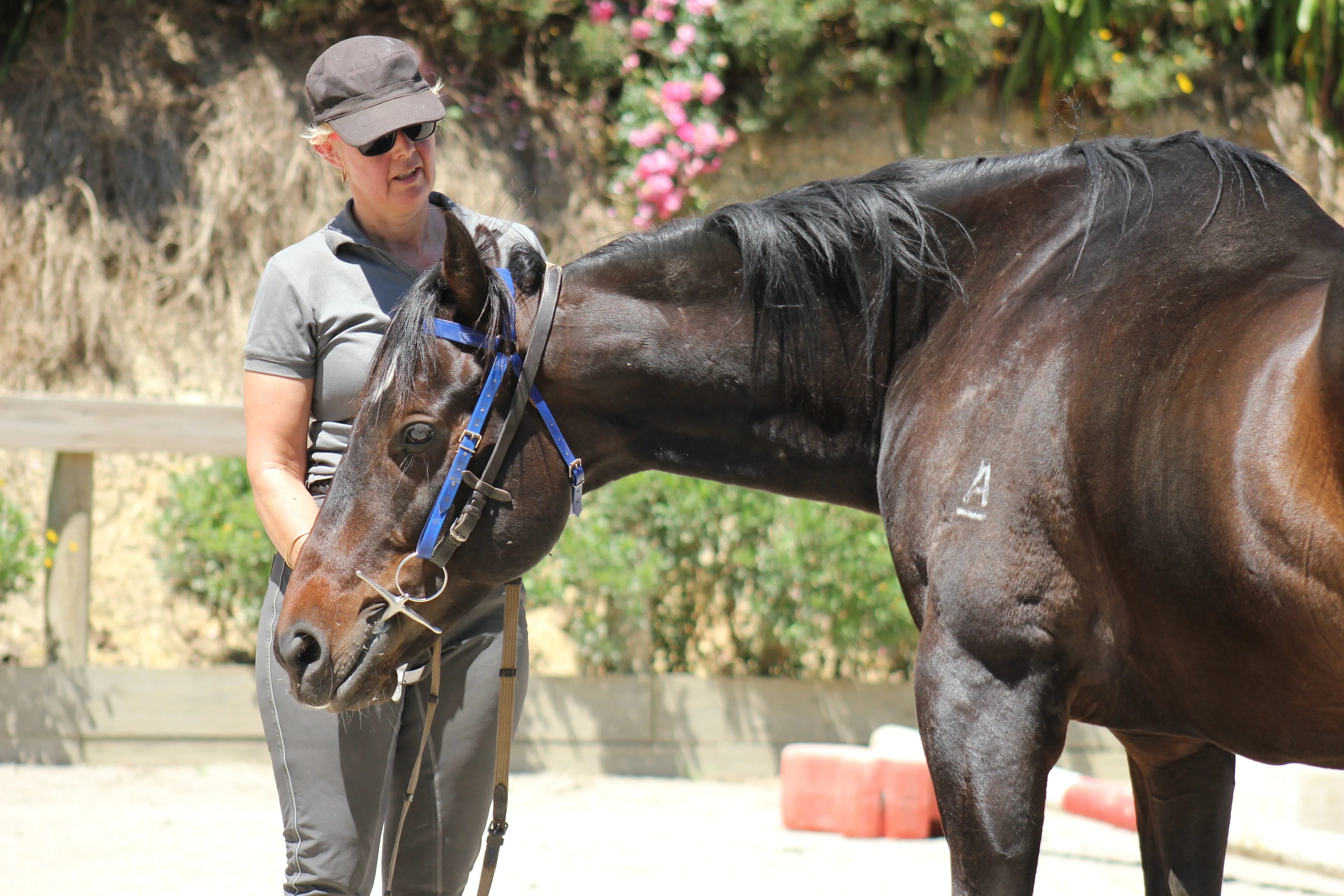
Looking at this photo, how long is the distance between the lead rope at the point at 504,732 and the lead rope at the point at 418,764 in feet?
0.39

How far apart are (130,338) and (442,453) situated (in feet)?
16.9

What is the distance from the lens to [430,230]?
7.61ft

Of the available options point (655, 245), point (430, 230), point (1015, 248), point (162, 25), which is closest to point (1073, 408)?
point (1015, 248)

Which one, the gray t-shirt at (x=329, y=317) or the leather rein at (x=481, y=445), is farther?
the gray t-shirt at (x=329, y=317)

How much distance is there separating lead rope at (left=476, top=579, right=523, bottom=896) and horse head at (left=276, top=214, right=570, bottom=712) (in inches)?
9.9

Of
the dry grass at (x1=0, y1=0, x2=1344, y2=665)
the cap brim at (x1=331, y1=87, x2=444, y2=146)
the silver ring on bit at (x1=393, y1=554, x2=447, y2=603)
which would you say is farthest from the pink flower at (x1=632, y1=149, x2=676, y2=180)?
the silver ring on bit at (x1=393, y1=554, x2=447, y2=603)

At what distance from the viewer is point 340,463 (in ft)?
6.47

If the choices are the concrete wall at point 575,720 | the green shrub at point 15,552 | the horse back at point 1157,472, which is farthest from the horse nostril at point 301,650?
the green shrub at point 15,552

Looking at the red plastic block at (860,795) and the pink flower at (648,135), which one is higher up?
the pink flower at (648,135)

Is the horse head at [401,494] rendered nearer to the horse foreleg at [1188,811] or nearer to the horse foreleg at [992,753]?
the horse foreleg at [992,753]

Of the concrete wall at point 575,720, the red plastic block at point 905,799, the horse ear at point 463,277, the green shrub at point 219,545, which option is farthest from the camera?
the green shrub at point 219,545

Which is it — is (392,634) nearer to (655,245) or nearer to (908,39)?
(655,245)

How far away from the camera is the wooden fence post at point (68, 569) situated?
469 centimetres

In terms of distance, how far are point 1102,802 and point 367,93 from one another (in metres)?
3.20
